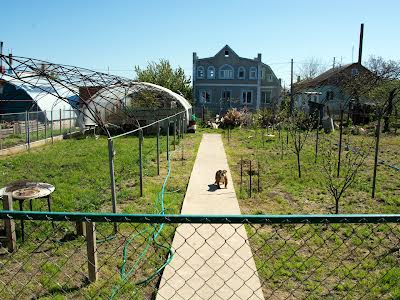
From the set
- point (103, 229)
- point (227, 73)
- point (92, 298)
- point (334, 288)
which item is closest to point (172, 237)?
point (103, 229)

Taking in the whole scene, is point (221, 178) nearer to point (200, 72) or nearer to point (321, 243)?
point (321, 243)

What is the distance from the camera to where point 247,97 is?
3950 centimetres

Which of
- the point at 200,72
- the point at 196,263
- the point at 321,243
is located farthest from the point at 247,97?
the point at 196,263

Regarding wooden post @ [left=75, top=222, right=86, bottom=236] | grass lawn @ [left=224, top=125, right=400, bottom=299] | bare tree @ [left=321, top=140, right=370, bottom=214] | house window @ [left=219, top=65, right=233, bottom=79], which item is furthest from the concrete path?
house window @ [left=219, top=65, right=233, bottom=79]

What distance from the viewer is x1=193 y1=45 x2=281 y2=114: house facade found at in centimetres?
3884

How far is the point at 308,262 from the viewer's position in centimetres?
487

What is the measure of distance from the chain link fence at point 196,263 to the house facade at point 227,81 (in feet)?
109

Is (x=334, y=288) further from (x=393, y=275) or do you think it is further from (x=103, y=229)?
(x=103, y=229)

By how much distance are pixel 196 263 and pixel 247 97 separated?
35835 millimetres

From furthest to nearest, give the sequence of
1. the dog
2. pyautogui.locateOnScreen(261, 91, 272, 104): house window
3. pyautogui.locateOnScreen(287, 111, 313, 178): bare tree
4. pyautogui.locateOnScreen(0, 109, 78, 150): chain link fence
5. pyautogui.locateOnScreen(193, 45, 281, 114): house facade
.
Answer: pyautogui.locateOnScreen(261, 91, 272, 104): house window → pyautogui.locateOnScreen(193, 45, 281, 114): house facade → pyautogui.locateOnScreen(0, 109, 78, 150): chain link fence → pyautogui.locateOnScreen(287, 111, 313, 178): bare tree → the dog

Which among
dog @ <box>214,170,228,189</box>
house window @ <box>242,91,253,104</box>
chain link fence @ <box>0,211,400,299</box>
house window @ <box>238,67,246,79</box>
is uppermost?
house window @ <box>238,67,246,79</box>

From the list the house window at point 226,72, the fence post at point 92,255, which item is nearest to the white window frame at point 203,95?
the house window at point 226,72

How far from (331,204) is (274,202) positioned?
1164mm

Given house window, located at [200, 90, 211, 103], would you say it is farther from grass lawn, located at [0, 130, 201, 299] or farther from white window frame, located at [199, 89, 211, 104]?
grass lawn, located at [0, 130, 201, 299]
